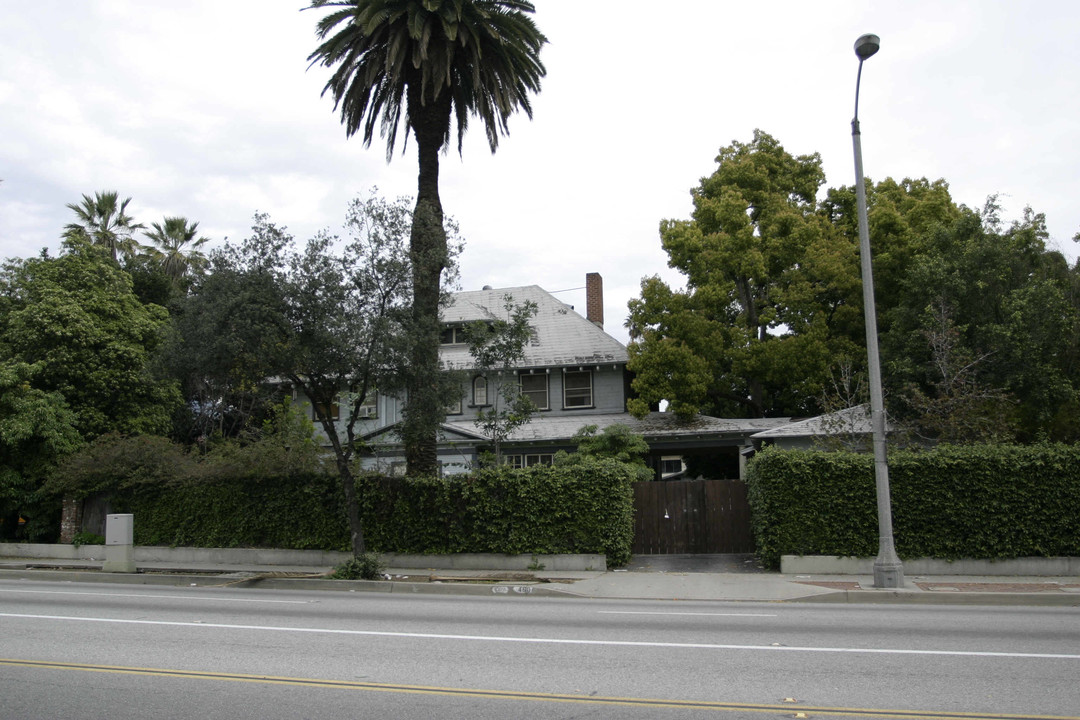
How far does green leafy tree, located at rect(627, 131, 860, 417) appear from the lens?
2986cm

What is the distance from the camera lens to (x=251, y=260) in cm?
1728

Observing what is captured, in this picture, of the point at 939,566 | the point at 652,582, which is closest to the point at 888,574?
the point at 939,566

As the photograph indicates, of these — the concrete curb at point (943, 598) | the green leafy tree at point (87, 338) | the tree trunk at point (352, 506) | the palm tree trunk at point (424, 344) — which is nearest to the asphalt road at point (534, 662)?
the concrete curb at point (943, 598)

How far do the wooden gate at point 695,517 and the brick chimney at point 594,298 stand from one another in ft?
54.6

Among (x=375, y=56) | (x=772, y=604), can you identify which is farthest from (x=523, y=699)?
(x=375, y=56)

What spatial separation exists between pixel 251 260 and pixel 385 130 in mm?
6659

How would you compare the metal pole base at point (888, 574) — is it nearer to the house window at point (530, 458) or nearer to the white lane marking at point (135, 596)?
the white lane marking at point (135, 596)

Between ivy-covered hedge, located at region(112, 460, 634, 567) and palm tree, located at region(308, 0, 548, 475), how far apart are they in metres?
1.33

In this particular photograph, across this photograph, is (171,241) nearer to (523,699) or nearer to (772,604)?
(772,604)

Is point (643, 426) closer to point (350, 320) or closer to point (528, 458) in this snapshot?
point (528, 458)

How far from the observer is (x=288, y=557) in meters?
20.8

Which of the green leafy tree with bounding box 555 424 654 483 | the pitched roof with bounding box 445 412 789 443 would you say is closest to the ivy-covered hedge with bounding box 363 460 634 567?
the green leafy tree with bounding box 555 424 654 483

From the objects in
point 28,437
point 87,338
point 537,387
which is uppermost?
point 87,338

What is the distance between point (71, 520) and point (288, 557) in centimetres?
827
